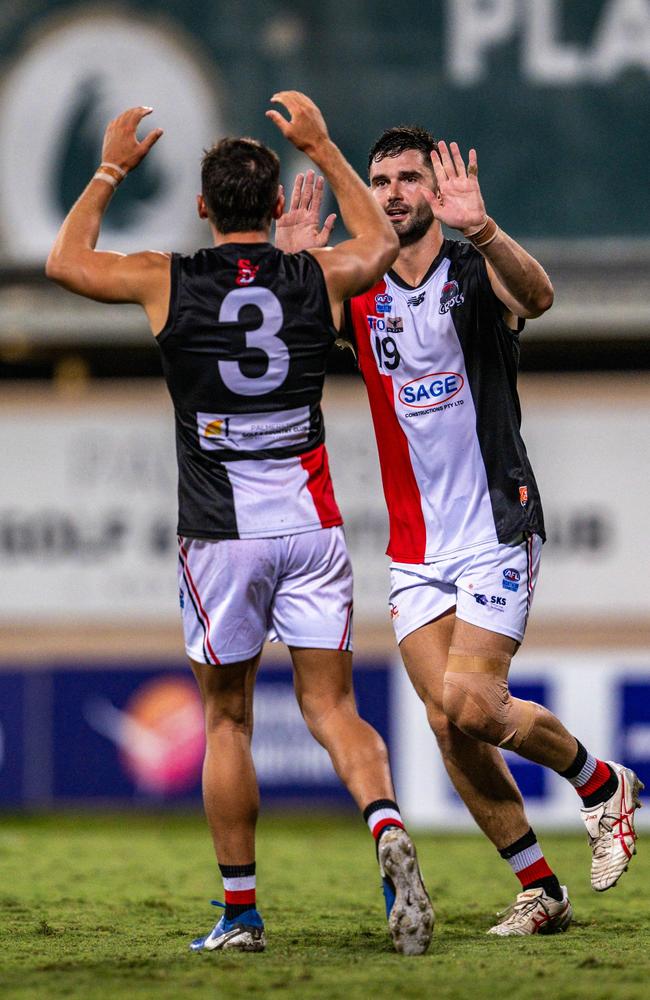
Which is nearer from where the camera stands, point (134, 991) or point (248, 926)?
point (134, 991)

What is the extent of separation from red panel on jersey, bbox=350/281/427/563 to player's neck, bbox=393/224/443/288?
92mm

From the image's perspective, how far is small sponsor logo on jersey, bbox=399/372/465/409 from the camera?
5.00m

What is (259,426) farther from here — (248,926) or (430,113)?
(430,113)

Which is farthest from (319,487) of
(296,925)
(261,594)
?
(296,925)

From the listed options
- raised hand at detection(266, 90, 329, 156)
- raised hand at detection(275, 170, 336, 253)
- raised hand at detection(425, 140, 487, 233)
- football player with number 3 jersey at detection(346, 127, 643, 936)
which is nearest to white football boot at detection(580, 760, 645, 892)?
football player with number 3 jersey at detection(346, 127, 643, 936)

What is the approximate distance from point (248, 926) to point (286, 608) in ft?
3.11

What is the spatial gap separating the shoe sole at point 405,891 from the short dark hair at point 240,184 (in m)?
1.83

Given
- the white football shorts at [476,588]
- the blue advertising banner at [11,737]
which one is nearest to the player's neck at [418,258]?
the white football shorts at [476,588]

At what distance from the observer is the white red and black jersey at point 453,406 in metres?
4.98

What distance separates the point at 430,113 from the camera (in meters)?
10.1

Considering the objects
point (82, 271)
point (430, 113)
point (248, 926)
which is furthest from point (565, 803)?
point (82, 271)

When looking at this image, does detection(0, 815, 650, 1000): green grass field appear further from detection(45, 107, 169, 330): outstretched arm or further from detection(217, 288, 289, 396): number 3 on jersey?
detection(45, 107, 169, 330): outstretched arm

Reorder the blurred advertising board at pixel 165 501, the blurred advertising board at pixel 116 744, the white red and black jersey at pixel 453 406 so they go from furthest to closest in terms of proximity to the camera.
A: the blurred advertising board at pixel 165 501 → the blurred advertising board at pixel 116 744 → the white red and black jersey at pixel 453 406

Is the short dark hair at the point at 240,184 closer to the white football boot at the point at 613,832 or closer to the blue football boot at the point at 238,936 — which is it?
the blue football boot at the point at 238,936
